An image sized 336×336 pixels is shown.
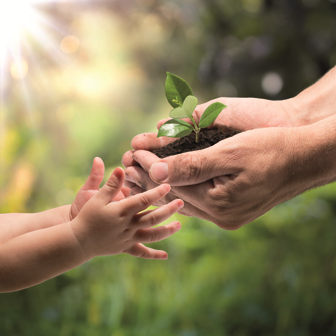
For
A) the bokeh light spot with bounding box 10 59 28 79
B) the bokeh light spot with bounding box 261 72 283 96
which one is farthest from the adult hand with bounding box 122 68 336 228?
the bokeh light spot with bounding box 10 59 28 79

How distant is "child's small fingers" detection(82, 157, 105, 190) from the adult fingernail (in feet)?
0.47

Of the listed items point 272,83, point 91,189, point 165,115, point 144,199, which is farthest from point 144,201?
point 272,83

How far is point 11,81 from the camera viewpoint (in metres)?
1.85

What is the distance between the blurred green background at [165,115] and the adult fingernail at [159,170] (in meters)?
0.89

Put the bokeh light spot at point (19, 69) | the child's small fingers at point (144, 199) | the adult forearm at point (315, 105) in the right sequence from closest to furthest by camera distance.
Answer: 1. the child's small fingers at point (144, 199)
2. the adult forearm at point (315, 105)
3. the bokeh light spot at point (19, 69)

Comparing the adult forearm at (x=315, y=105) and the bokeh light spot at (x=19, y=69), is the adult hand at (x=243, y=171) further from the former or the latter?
the bokeh light spot at (x=19, y=69)

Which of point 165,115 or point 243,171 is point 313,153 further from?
point 165,115

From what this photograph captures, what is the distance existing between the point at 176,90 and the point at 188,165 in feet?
0.62

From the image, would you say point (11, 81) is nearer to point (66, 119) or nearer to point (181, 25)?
point (66, 119)

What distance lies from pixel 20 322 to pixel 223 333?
805 millimetres

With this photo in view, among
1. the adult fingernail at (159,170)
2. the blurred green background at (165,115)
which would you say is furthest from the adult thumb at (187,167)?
the blurred green background at (165,115)

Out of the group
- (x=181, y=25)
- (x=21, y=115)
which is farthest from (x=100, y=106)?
(x=181, y=25)

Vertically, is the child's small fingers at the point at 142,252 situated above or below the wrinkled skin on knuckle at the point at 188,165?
below

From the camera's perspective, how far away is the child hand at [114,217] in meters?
0.55
